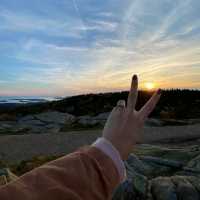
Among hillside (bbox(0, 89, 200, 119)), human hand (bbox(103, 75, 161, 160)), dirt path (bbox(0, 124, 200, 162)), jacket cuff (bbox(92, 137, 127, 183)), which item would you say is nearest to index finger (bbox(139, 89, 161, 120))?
human hand (bbox(103, 75, 161, 160))

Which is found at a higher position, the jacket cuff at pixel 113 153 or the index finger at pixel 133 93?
the index finger at pixel 133 93

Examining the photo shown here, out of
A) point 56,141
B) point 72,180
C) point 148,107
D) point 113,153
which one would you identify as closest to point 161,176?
point 148,107

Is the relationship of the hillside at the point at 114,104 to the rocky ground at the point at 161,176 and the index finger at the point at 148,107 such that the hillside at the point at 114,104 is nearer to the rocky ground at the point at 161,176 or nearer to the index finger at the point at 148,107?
the rocky ground at the point at 161,176

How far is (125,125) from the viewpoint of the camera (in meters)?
0.88

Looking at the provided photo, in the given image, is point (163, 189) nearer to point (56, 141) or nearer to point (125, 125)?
point (125, 125)

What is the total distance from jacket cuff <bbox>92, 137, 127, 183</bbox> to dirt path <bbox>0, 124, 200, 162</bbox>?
34.5 ft

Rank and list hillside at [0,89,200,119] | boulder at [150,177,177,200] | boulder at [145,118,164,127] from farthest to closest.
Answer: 1. hillside at [0,89,200,119]
2. boulder at [145,118,164,127]
3. boulder at [150,177,177,200]

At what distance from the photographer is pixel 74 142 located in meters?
13.4

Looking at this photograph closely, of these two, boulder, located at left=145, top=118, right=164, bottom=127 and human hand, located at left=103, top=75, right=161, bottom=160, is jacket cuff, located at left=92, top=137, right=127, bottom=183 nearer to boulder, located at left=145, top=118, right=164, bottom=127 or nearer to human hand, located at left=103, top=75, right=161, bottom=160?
human hand, located at left=103, top=75, right=161, bottom=160

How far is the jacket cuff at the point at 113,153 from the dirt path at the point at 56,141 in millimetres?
10524

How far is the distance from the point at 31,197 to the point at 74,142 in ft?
42.5

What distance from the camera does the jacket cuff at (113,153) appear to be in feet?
2.46

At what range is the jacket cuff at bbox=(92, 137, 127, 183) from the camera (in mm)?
750

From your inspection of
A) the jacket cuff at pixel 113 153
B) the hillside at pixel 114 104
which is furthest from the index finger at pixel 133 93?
the hillside at pixel 114 104
